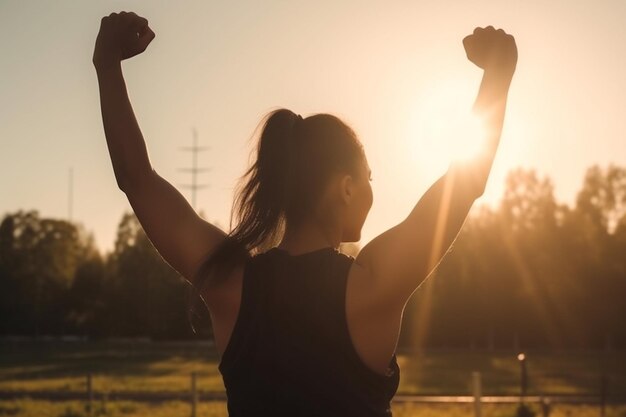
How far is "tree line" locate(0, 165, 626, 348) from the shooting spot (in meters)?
67.1

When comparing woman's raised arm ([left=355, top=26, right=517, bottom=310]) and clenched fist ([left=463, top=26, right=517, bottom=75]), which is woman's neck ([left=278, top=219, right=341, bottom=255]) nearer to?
woman's raised arm ([left=355, top=26, right=517, bottom=310])

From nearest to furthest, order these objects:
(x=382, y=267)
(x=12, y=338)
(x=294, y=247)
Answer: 1. (x=382, y=267)
2. (x=294, y=247)
3. (x=12, y=338)

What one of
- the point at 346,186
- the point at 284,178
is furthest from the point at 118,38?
the point at 346,186

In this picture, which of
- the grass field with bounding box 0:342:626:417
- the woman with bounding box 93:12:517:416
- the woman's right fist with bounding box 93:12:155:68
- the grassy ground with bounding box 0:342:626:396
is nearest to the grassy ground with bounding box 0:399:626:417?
the grass field with bounding box 0:342:626:417

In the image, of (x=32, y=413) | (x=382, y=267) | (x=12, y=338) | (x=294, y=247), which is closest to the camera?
(x=382, y=267)

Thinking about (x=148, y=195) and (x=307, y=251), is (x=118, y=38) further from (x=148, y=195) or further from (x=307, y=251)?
(x=307, y=251)

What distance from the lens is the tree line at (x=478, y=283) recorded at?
67062mm

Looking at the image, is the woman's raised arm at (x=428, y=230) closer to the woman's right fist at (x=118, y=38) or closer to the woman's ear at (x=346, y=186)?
the woman's ear at (x=346, y=186)

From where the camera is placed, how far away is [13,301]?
8062 cm

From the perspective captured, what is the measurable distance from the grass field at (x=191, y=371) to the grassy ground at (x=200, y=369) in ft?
0.13

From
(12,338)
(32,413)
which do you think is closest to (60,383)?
(32,413)

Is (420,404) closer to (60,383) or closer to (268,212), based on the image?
(60,383)

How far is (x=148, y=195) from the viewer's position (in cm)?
214

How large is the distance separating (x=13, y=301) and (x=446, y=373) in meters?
45.7
